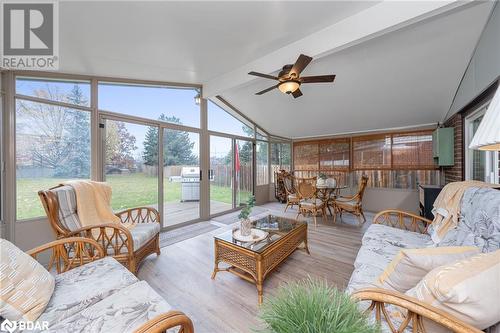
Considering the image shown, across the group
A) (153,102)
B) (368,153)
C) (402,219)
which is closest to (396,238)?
(402,219)

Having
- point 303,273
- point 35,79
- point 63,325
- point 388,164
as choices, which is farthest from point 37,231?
point 388,164

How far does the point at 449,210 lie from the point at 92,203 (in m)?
3.68

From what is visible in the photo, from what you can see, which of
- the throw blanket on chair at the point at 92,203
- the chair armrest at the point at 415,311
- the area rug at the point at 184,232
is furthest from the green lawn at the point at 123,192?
the chair armrest at the point at 415,311

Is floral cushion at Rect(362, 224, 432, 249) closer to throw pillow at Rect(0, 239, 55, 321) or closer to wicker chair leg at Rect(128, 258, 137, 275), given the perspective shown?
wicker chair leg at Rect(128, 258, 137, 275)

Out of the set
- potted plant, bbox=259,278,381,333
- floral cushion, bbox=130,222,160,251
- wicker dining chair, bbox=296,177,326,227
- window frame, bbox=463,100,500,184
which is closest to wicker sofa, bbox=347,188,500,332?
potted plant, bbox=259,278,381,333

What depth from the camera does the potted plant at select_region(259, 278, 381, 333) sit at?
0.57m

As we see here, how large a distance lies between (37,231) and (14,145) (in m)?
1.10

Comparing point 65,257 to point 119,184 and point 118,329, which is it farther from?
point 119,184

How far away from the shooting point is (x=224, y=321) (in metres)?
1.53

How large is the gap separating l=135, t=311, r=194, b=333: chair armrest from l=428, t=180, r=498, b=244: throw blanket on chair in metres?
2.15

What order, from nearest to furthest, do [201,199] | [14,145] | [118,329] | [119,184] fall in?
[118,329] < [14,145] < [119,184] < [201,199]

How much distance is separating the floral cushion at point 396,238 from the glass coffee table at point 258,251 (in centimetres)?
78

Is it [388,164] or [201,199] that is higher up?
[388,164]

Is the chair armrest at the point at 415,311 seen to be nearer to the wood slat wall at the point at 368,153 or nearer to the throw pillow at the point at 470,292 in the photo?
the throw pillow at the point at 470,292
